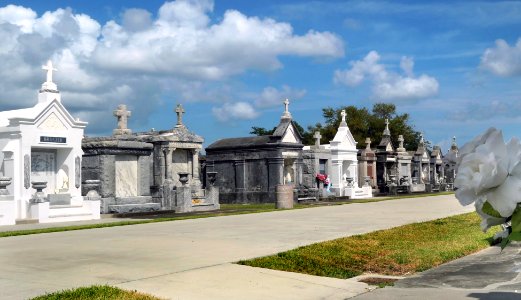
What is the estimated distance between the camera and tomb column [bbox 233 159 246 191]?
34.2 metres

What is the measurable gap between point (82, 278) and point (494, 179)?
7511 mm

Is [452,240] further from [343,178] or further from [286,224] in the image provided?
[343,178]

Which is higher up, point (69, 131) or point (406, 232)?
point (69, 131)

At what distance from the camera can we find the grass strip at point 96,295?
7.00 metres

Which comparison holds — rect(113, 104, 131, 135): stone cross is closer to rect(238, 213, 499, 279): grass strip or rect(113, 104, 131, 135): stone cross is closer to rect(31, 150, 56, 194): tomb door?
rect(31, 150, 56, 194): tomb door

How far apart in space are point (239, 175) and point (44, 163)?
12.8m

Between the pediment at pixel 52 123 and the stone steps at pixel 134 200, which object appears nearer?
the pediment at pixel 52 123

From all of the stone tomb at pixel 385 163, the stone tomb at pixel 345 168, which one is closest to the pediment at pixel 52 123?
the stone tomb at pixel 345 168

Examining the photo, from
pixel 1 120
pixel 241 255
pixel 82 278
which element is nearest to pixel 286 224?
pixel 241 255

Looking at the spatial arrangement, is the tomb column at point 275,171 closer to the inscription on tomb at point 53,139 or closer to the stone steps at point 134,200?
the stone steps at point 134,200

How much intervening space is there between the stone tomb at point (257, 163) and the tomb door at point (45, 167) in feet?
39.8

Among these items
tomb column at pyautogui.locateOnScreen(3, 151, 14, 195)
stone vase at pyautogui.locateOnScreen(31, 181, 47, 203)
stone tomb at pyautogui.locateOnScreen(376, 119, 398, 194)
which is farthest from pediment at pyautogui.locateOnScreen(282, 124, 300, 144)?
tomb column at pyautogui.locateOnScreen(3, 151, 14, 195)

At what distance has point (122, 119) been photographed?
2856cm

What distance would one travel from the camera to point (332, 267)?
10031mm
